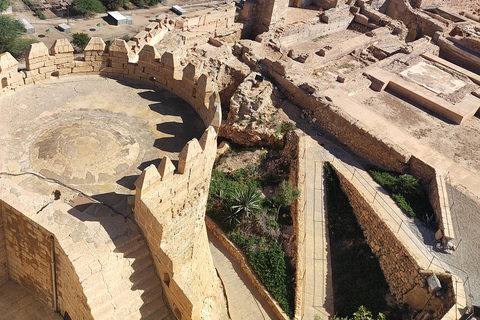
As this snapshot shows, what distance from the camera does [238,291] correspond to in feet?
60.7

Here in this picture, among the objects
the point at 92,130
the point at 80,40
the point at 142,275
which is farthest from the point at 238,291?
the point at 80,40

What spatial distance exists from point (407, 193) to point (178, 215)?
1386 cm

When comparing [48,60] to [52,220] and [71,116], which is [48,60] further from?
[52,220]

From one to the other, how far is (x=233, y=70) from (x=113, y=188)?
1874 cm

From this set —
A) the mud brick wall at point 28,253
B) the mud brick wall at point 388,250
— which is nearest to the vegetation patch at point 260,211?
the mud brick wall at point 388,250

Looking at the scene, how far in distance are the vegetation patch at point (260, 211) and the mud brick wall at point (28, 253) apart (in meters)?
9.47

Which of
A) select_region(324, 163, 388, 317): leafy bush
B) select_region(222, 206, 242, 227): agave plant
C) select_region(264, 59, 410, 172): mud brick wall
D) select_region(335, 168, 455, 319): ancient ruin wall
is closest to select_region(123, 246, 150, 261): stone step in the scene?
select_region(324, 163, 388, 317): leafy bush

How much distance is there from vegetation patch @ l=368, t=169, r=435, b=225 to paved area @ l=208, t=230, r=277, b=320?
24.3ft

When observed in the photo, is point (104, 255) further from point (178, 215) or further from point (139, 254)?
point (178, 215)

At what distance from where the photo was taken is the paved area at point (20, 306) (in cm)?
1177

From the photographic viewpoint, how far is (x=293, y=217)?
2075 cm

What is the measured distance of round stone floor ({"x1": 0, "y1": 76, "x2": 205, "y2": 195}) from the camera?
9.93 meters

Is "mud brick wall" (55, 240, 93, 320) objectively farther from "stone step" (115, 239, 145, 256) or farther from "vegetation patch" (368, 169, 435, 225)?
"vegetation patch" (368, 169, 435, 225)

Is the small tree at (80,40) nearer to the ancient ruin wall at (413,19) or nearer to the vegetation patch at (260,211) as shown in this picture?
the vegetation patch at (260,211)
